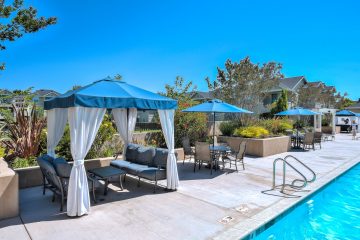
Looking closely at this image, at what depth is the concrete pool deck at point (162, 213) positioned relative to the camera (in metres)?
4.23

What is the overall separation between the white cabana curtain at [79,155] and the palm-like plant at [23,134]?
3.86 meters

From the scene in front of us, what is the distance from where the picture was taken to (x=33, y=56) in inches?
666

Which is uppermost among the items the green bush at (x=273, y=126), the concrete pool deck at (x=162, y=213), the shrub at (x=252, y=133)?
the green bush at (x=273, y=126)

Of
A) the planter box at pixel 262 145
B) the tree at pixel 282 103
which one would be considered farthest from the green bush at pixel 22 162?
the tree at pixel 282 103

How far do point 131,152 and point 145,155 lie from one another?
0.77 metres

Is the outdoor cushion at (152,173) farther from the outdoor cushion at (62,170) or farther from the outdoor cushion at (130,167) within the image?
the outdoor cushion at (62,170)

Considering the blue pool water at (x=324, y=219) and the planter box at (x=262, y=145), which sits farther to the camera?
the planter box at (x=262, y=145)

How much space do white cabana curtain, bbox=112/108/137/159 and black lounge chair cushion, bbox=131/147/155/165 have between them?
0.86 metres

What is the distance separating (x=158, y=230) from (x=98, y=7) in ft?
35.7

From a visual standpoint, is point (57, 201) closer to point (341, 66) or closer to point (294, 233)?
point (294, 233)

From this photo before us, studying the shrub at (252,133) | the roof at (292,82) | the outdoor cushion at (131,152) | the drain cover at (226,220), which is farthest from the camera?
the roof at (292,82)

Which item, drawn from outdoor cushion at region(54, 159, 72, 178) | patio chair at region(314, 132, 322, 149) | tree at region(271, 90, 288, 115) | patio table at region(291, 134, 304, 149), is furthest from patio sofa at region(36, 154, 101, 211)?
tree at region(271, 90, 288, 115)

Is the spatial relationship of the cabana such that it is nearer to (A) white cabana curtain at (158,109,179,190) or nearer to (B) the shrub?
(A) white cabana curtain at (158,109,179,190)

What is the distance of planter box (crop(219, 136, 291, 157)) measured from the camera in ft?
41.1
